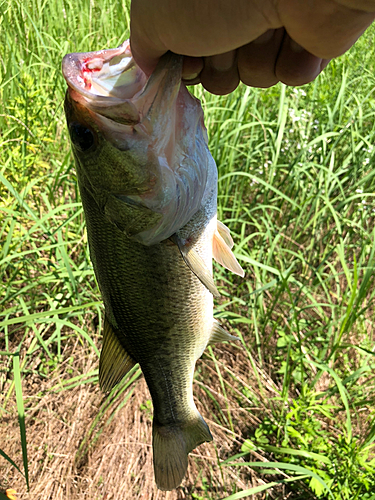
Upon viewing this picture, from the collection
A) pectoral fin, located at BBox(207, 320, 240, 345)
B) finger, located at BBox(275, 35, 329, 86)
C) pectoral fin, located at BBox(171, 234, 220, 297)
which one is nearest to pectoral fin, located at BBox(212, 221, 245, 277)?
pectoral fin, located at BBox(171, 234, 220, 297)

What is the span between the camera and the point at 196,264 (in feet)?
4.35

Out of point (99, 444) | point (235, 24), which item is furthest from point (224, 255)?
point (99, 444)

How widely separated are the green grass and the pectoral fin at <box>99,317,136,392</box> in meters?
0.67

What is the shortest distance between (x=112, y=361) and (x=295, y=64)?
4.13 feet

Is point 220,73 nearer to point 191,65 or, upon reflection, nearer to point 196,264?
point 191,65

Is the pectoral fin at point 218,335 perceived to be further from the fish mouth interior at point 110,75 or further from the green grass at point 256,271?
the fish mouth interior at point 110,75

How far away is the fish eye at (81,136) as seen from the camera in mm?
1154

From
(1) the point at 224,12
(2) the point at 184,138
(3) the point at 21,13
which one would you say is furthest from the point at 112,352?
(3) the point at 21,13

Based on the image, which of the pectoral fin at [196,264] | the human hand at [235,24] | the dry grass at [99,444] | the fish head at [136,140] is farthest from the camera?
the dry grass at [99,444]

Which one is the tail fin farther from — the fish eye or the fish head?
the fish eye

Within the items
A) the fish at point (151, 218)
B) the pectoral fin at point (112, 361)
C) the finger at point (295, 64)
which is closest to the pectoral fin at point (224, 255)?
the fish at point (151, 218)

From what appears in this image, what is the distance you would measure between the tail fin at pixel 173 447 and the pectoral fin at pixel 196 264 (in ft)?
2.40

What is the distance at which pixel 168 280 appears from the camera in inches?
55.8

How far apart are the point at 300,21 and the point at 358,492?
216cm
